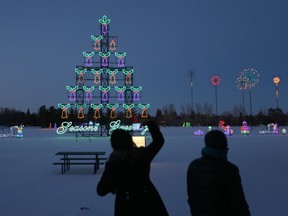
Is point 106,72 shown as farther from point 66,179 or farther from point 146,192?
point 146,192

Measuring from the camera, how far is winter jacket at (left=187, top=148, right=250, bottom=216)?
316 cm

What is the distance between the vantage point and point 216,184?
10.6 feet

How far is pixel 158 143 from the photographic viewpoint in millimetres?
3688

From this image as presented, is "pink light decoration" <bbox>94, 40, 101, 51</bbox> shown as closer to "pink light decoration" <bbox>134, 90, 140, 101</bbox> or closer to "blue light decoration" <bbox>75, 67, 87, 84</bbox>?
"blue light decoration" <bbox>75, 67, 87, 84</bbox>

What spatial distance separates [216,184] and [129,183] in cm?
88

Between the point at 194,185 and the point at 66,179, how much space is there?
8780 millimetres

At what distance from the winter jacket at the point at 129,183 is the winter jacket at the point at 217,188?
490mm

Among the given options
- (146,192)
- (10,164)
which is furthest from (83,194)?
(10,164)

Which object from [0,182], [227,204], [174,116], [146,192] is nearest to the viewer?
[227,204]

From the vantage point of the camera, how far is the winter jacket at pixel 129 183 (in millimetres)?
3467

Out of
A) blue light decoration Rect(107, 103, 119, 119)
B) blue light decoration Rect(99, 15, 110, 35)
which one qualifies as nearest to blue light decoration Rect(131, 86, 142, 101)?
blue light decoration Rect(107, 103, 119, 119)

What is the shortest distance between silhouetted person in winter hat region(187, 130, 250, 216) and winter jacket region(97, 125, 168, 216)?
1.55 ft

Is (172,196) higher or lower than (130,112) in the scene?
lower

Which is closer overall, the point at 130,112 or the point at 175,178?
the point at 175,178
